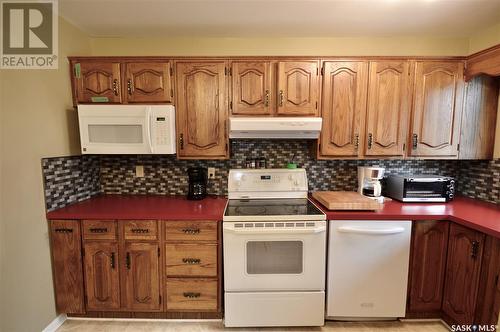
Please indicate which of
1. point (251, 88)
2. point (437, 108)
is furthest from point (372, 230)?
point (251, 88)

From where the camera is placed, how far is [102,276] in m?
1.77

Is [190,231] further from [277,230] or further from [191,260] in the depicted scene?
[277,230]

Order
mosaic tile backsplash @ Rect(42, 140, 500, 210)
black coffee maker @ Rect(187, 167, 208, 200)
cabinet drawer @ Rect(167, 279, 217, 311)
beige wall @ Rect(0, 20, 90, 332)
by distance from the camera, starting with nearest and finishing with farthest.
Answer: beige wall @ Rect(0, 20, 90, 332) → cabinet drawer @ Rect(167, 279, 217, 311) → black coffee maker @ Rect(187, 167, 208, 200) → mosaic tile backsplash @ Rect(42, 140, 500, 210)

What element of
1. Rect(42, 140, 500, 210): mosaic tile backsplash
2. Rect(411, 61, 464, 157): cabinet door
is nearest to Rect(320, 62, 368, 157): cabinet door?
Rect(42, 140, 500, 210): mosaic tile backsplash

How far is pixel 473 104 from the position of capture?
199 cm

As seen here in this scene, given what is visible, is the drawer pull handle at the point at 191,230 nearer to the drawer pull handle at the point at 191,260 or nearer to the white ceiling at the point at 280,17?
the drawer pull handle at the point at 191,260

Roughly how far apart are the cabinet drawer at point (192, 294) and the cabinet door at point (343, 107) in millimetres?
1471

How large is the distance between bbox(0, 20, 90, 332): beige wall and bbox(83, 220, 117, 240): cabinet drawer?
0.29 metres

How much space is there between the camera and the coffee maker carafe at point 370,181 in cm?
205

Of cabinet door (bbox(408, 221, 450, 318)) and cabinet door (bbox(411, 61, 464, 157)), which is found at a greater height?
cabinet door (bbox(411, 61, 464, 157))

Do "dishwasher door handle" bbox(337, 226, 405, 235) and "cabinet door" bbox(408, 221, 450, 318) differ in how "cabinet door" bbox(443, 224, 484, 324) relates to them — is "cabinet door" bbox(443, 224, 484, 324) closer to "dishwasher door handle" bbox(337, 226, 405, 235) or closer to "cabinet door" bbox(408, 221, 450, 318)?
"cabinet door" bbox(408, 221, 450, 318)

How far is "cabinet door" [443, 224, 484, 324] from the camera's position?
1.51 m

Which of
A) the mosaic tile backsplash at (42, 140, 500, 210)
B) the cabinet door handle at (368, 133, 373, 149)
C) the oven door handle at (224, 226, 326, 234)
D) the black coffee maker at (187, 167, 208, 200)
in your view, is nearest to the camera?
the oven door handle at (224, 226, 326, 234)

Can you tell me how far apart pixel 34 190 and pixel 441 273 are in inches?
119
